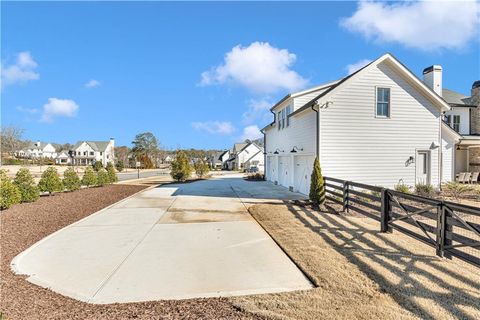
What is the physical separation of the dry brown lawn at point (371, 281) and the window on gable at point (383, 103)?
8144 mm

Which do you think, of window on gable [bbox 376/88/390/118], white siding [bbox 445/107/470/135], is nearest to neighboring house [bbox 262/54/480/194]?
window on gable [bbox 376/88/390/118]

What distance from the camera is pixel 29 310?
3857mm

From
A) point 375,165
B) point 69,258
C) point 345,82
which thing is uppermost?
point 345,82

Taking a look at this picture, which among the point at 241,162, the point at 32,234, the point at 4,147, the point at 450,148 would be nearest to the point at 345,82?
the point at 450,148

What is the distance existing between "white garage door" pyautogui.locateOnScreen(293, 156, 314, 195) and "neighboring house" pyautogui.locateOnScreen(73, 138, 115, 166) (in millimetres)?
78755

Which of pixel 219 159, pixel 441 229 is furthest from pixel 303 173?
pixel 219 159

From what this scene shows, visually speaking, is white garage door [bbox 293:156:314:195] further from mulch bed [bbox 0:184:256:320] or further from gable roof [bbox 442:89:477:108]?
gable roof [bbox 442:89:477:108]

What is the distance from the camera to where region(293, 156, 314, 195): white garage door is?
1444cm

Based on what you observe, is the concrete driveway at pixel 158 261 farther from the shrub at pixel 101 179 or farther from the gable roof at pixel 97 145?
the gable roof at pixel 97 145

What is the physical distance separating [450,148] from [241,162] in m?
46.5

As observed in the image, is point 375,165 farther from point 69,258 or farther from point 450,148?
point 69,258

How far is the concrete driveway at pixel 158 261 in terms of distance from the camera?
4.51 metres

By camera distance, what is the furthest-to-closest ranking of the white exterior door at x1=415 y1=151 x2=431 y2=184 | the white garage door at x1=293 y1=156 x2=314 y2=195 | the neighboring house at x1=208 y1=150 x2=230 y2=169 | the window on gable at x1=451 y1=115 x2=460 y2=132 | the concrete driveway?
the neighboring house at x1=208 y1=150 x2=230 y2=169
the window on gable at x1=451 y1=115 x2=460 y2=132
the white garage door at x1=293 y1=156 x2=314 y2=195
the white exterior door at x1=415 y1=151 x2=431 y2=184
the concrete driveway

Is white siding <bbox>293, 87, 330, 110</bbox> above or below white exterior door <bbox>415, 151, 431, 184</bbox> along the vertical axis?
above
